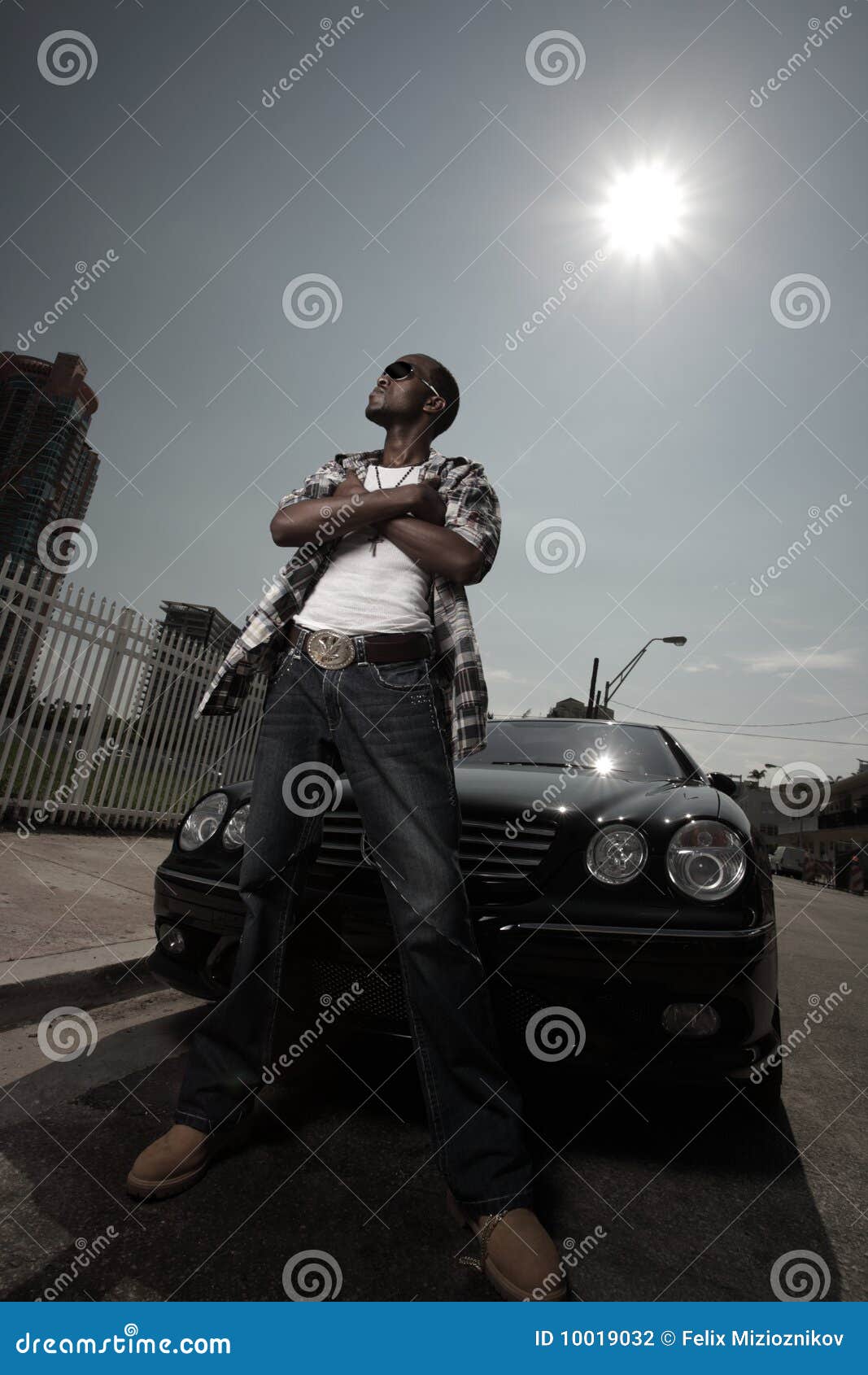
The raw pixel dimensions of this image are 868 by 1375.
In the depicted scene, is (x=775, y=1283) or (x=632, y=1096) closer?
(x=775, y=1283)

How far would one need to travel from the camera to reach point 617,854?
1.96 metres

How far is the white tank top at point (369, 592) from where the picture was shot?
5.76 feet

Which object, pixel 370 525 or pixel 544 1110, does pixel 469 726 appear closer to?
pixel 370 525

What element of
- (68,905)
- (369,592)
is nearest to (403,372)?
(369,592)

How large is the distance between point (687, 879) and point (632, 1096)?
0.84 m

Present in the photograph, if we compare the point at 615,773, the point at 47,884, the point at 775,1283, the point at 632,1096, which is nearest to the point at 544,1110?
the point at 632,1096

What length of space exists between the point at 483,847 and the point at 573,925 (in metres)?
0.34

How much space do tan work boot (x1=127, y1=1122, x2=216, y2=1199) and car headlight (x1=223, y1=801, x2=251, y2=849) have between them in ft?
2.59

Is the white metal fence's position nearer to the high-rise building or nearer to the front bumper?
the front bumper

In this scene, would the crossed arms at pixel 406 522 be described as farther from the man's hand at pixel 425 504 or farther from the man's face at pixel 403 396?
the man's face at pixel 403 396

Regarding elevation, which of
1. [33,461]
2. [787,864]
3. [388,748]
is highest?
[787,864]

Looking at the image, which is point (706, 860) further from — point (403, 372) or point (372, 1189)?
point (403, 372)

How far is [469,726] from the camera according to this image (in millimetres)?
1712

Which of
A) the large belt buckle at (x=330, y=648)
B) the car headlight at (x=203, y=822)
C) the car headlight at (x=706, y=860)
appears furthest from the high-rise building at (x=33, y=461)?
the car headlight at (x=706, y=860)
